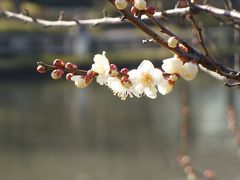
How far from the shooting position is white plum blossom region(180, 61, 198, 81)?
0.72 meters

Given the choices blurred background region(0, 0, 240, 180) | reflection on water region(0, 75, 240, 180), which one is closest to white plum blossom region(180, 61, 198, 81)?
blurred background region(0, 0, 240, 180)

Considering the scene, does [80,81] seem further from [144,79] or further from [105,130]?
[105,130]

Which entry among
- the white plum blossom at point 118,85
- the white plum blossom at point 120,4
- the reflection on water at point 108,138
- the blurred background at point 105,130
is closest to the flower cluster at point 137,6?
the white plum blossom at point 120,4

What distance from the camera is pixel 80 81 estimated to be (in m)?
0.80

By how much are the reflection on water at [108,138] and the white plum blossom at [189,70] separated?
169 inches

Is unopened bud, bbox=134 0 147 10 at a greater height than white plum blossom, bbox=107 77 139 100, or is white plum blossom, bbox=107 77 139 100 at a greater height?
unopened bud, bbox=134 0 147 10

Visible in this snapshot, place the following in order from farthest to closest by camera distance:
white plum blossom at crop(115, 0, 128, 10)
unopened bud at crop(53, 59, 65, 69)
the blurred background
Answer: the blurred background
unopened bud at crop(53, 59, 65, 69)
white plum blossom at crop(115, 0, 128, 10)

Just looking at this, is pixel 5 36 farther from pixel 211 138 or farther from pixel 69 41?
pixel 211 138

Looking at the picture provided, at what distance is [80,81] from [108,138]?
23.3ft

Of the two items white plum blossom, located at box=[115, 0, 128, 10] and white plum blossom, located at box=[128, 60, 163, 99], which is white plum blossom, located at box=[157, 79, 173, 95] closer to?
white plum blossom, located at box=[128, 60, 163, 99]

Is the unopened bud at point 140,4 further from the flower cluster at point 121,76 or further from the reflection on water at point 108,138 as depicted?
the reflection on water at point 108,138

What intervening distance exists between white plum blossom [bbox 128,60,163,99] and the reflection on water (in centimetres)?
421

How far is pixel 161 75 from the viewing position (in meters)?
0.78

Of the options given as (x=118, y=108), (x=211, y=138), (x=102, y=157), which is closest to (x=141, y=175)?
(x=102, y=157)
